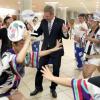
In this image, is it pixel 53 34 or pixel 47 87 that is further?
pixel 47 87

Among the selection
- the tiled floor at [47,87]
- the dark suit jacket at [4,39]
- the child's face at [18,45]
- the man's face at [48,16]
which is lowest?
the tiled floor at [47,87]

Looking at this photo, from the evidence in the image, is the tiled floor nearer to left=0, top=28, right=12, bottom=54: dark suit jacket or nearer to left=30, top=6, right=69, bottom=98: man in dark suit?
left=30, top=6, right=69, bottom=98: man in dark suit

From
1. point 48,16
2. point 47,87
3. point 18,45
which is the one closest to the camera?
point 18,45

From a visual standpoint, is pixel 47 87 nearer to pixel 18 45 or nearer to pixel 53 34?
pixel 53 34

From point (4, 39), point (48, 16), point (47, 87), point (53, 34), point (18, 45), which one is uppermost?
point (48, 16)

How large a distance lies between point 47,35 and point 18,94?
1549 mm

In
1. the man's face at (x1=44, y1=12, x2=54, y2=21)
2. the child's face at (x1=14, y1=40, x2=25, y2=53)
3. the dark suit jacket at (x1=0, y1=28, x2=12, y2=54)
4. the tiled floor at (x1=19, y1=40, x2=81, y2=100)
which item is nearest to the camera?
the child's face at (x1=14, y1=40, x2=25, y2=53)

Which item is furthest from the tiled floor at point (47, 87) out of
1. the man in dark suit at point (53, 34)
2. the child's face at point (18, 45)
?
the child's face at point (18, 45)

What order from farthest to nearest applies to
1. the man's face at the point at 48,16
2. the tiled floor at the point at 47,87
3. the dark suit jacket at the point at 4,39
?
the dark suit jacket at the point at 4,39, the tiled floor at the point at 47,87, the man's face at the point at 48,16

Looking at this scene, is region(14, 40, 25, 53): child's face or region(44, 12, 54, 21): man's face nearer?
region(14, 40, 25, 53): child's face

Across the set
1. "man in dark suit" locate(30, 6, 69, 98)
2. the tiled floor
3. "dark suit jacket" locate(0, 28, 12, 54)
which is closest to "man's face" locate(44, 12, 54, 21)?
"man in dark suit" locate(30, 6, 69, 98)

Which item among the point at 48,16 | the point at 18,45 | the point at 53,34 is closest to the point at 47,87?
the point at 53,34

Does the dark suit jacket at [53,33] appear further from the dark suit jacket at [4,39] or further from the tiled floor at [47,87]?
the dark suit jacket at [4,39]

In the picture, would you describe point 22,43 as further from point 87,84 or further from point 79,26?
point 79,26
